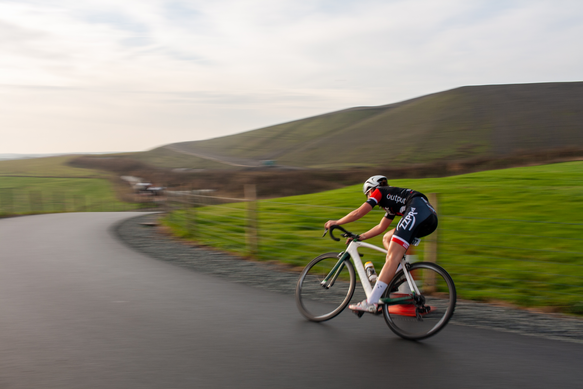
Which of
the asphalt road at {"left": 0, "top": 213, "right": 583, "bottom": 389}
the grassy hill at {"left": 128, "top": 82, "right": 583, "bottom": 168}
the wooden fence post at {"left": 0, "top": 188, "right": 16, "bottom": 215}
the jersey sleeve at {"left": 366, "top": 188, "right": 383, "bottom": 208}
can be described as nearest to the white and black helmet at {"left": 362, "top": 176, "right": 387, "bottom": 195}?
the jersey sleeve at {"left": 366, "top": 188, "right": 383, "bottom": 208}

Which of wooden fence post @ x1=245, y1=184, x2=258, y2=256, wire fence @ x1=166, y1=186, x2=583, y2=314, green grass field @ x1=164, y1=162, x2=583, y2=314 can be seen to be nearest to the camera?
wire fence @ x1=166, y1=186, x2=583, y2=314

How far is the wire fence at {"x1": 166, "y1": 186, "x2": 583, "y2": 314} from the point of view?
6.70 m

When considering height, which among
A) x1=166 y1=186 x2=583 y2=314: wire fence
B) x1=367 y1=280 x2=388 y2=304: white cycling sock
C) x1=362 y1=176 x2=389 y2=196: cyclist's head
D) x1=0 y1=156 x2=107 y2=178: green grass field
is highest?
x1=0 y1=156 x2=107 y2=178: green grass field

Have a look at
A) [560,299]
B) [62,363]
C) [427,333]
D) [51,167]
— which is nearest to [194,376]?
[62,363]

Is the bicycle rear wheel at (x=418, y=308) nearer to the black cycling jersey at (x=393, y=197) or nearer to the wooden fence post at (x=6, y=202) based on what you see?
the black cycling jersey at (x=393, y=197)

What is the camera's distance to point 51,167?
8450 cm

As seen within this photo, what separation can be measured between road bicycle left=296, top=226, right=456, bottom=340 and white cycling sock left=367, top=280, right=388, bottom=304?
2.3 inches

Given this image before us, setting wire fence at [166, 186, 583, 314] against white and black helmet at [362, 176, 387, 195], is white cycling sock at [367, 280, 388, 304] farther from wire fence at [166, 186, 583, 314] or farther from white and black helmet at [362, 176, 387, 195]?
wire fence at [166, 186, 583, 314]

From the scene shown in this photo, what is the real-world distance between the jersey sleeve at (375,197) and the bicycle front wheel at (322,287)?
0.90m

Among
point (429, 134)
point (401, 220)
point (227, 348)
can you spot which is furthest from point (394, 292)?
point (429, 134)

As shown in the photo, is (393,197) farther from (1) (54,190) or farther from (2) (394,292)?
(1) (54,190)

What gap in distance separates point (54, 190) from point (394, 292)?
58219 mm

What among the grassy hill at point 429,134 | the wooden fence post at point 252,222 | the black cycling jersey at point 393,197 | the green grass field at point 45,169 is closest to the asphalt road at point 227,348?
the black cycling jersey at point 393,197

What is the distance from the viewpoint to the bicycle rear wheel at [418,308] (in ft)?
15.5
